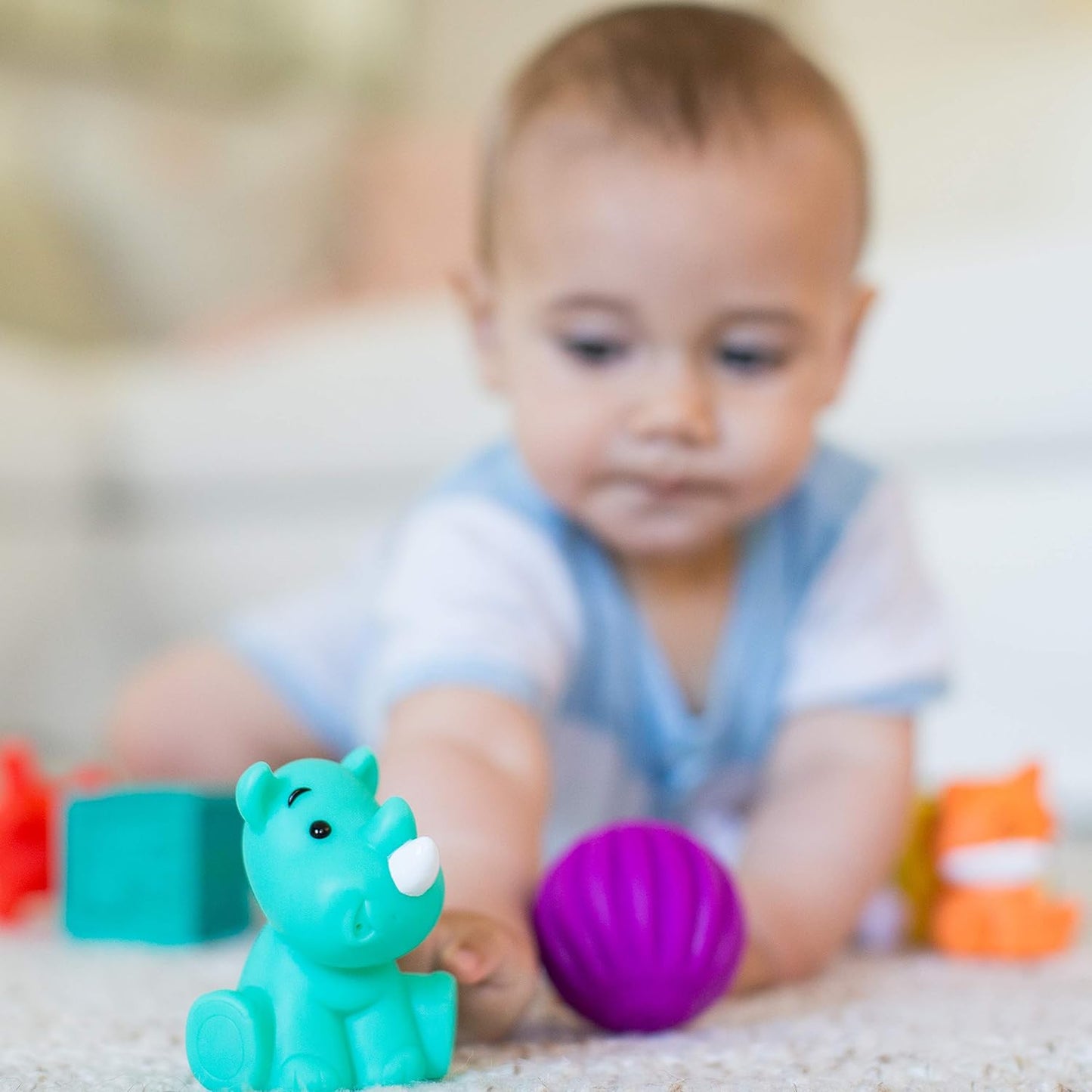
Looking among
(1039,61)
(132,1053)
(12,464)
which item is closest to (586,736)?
(132,1053)

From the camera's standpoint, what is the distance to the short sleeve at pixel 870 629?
861 millimetres

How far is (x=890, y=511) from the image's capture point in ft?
3.11

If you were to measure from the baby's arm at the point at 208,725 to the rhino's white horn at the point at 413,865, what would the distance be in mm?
605

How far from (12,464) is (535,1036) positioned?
1.35m

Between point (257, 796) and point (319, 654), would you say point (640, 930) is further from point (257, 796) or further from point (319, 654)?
point (319, 654)

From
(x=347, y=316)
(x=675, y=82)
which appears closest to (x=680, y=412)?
(x=675, y=82)

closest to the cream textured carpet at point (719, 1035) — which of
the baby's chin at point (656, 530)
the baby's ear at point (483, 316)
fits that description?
the baby's chin at point (656, 530)

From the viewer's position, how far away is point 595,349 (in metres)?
0.77

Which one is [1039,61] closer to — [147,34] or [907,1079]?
[147,34]

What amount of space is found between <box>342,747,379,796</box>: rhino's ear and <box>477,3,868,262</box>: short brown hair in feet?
1.29

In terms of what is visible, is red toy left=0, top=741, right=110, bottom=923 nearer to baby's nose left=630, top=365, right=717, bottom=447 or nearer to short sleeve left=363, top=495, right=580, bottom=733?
short sleeve left=363, top=495, right=580, bottom=733

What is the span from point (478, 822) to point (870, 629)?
0.33 metres

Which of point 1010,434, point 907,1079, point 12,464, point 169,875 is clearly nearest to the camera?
point 907,1079

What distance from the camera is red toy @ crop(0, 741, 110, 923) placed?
891 mm
